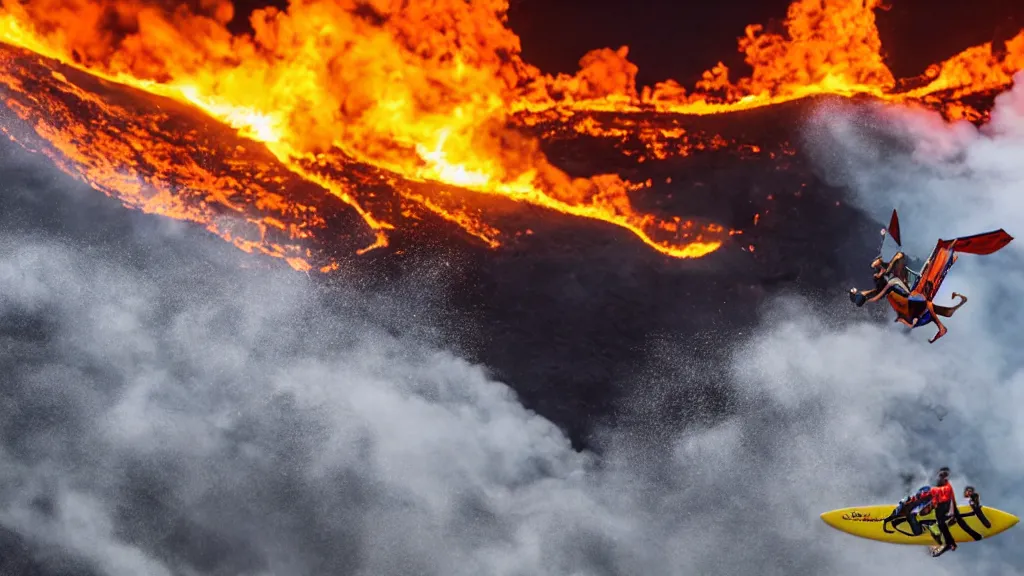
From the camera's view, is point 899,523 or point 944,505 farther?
point 899,523

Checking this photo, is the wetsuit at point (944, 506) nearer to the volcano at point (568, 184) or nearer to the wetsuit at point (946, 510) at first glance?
the wetsuit at point (946, 510)

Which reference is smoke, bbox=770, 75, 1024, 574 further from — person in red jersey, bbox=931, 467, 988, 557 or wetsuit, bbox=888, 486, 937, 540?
person in red jersey, bbox=931, 467, 988, 557

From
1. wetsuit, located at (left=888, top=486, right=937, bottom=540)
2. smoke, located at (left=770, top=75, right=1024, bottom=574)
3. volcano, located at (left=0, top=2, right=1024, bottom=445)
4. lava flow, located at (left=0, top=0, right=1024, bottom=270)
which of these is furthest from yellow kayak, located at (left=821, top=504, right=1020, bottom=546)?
lava flow, located at (left=0, top=0, right=1024, bottom=270)

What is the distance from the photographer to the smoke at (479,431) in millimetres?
14031

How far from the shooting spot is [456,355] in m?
14.3

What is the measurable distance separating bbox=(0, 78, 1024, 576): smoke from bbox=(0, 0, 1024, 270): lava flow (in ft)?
2.41

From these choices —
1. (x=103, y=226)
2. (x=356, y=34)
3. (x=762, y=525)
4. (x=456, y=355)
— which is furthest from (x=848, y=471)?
(x=103, y=226)

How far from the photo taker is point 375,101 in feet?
46.8

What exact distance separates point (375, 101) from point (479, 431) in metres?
3.97

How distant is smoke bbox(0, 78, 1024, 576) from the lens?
14031 millimetres

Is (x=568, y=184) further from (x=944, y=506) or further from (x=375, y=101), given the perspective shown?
(x=944, y=506)

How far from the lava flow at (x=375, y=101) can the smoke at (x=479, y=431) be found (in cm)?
73

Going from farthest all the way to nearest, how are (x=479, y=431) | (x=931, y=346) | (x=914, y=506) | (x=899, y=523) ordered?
1. (x=479, y=431)
2. (x=931, y=346)
3. (x=899, y=523)
4. (x=914, y=506)

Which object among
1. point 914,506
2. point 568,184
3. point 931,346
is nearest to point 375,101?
point 568,184
